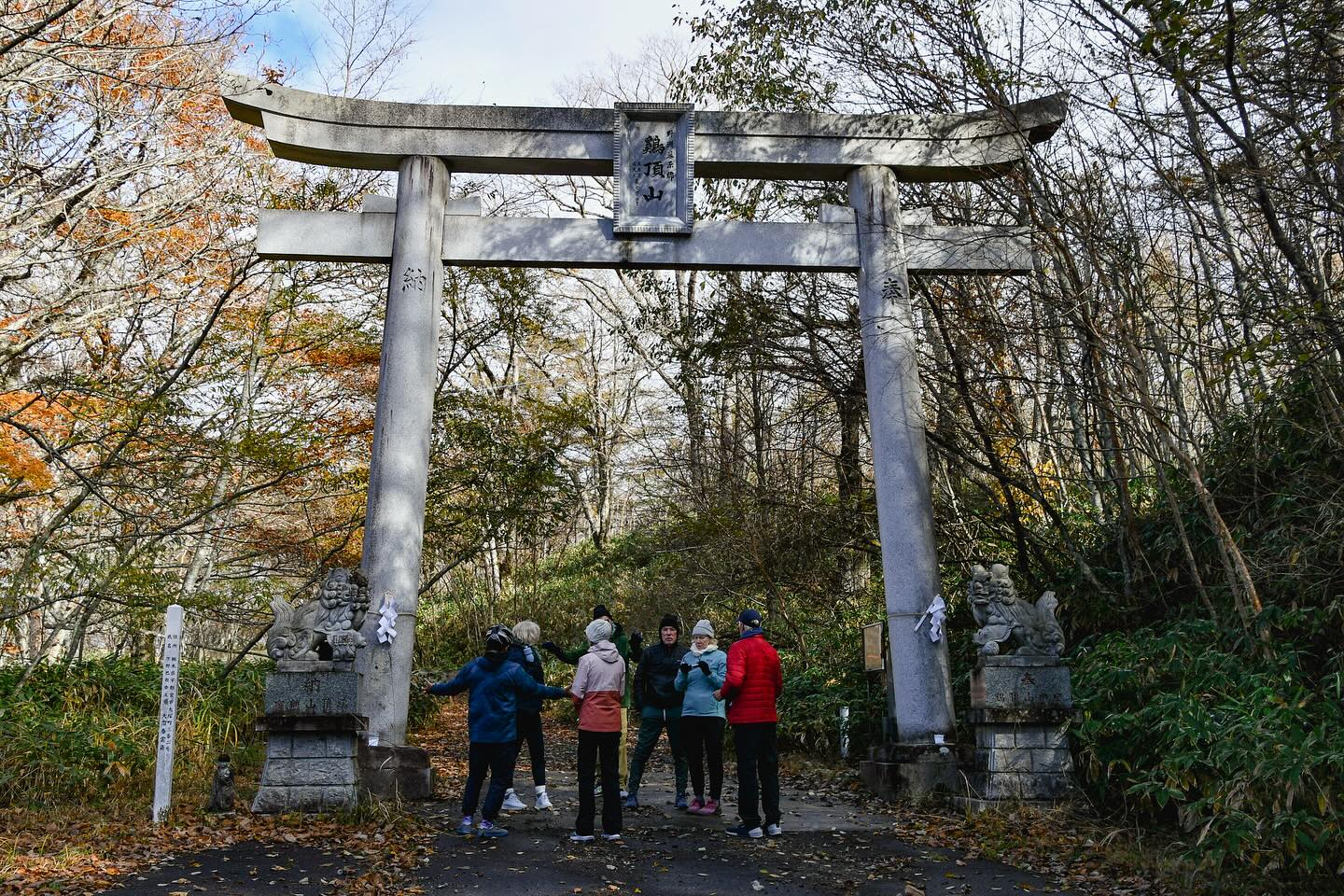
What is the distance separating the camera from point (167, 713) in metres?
7.69

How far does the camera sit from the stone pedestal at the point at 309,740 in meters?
7.80

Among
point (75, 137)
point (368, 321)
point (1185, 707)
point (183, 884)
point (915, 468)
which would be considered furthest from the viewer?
point (368, 321)

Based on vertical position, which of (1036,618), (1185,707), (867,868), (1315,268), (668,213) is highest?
(668,213)

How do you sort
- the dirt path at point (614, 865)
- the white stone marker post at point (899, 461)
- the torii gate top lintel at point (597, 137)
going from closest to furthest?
1. the dirt path at point (614, 865)
2. the white stone marker post at point (899, 461)
3. the torii gate top lintel at point (597, 137)

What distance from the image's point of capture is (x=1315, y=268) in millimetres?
8336

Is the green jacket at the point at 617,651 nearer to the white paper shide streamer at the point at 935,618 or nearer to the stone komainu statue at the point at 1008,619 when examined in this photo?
the white paper shide streamer at the point at 935,618

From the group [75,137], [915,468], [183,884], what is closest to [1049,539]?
[915,468]

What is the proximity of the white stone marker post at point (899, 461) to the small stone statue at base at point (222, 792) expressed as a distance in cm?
563

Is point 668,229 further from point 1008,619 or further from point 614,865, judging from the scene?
point 614,865

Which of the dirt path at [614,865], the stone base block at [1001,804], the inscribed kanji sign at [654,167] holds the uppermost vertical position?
the inscribed kanji sign at [654,167]

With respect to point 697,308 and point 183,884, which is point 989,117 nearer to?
point 697,308

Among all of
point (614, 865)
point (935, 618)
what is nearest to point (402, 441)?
point (614, 865)

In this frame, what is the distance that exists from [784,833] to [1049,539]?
17.1 feet

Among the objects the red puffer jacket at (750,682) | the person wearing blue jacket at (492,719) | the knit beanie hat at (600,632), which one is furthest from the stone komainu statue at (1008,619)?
the person wearing blue jacket at (492,719)
